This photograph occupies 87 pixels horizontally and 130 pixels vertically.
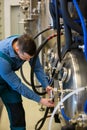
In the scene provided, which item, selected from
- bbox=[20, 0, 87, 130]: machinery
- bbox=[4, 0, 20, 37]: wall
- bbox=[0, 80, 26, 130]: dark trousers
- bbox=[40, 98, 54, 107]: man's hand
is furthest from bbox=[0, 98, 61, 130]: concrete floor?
bbox=[4, 0, 20, 37]: wall

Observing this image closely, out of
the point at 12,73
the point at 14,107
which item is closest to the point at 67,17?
the point at 12,73

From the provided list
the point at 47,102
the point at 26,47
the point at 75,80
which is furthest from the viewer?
the point at 47,102

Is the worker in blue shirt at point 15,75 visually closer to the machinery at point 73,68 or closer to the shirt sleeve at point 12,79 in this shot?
the shirt sleeve at point 12,79

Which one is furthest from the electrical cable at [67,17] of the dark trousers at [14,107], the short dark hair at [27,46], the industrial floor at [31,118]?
the industrial floor at [31,118]

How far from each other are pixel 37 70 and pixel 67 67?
63 centimetres

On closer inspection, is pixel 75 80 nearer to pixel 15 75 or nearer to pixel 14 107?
pixel 15 75

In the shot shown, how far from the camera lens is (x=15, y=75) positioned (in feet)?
5.52

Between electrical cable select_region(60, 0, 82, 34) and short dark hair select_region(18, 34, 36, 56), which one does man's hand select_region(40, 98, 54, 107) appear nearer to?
short dark hair select_region(18, 34, 36, 56)

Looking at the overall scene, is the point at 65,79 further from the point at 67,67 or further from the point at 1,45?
the point at 1,45

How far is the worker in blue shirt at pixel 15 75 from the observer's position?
1.58m

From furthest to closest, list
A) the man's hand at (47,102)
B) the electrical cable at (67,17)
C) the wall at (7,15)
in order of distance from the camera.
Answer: the wall at (7,15), the man's hand at (47,102), the electrical cable at (67,17)

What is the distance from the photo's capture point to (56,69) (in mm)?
1611

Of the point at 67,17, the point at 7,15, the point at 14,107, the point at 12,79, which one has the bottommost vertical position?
the point at 14,107

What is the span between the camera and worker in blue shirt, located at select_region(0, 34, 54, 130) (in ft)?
5.19
